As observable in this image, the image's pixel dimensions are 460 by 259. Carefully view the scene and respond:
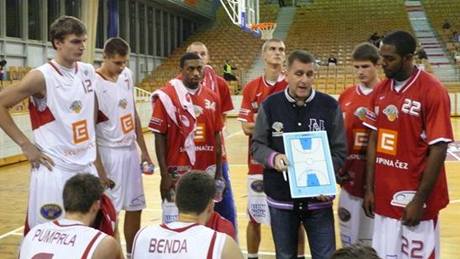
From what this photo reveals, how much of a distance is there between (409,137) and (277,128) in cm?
73

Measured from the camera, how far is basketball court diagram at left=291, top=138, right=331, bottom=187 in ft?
10.6

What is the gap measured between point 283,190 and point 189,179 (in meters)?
0.96

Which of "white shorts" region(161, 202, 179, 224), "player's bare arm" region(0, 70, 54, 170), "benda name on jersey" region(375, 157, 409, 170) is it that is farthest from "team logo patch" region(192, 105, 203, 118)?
"benda name on jersey" region(375, 157, 409, 170)

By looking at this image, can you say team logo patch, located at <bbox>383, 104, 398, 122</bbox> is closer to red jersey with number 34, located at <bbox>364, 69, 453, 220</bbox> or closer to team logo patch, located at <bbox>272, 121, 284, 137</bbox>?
red jersey with number 34, located at <bbox>364, 69, 453, 220</bbox>

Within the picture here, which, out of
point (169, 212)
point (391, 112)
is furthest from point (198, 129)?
point (391, 112)

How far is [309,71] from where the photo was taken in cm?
338

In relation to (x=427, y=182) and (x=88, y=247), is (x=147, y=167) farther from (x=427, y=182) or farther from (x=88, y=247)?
(x=427, y=182)

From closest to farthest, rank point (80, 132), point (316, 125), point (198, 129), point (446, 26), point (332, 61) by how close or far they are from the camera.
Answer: point (316, 125) < point (80, 132) < point (198, 129) < point (332, 61) < point (446, 26)

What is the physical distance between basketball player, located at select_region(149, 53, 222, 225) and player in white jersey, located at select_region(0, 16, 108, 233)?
0.67 meters

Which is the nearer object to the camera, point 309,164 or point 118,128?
point 309,164

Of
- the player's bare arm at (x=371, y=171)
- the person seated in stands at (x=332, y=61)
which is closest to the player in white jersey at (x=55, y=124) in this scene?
the player's bare arm at (x=371, y=171)

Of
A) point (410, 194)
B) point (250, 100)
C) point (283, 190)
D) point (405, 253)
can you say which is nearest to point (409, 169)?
point (410, 194)

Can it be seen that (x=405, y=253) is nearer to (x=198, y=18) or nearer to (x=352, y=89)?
(x=352, y=89)

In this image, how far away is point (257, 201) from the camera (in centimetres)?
480
